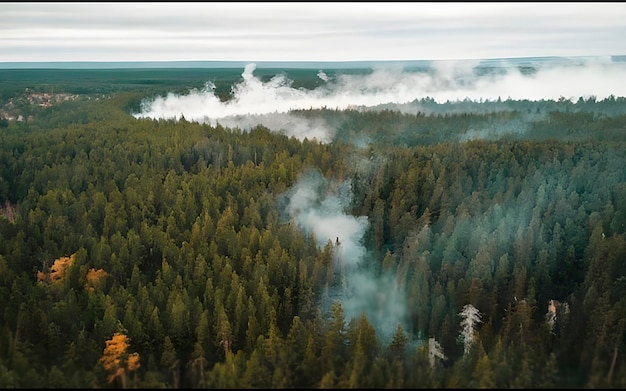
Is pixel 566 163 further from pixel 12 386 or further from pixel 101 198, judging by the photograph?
pixel 12 386

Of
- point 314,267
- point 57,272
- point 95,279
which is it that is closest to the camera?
point 95,279

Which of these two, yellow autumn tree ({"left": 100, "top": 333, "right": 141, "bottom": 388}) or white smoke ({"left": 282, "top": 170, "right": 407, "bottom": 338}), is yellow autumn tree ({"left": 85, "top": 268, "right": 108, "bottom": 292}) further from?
white smoke ({"left": 282, "top": 170, "right": 407, "bottom": 338})

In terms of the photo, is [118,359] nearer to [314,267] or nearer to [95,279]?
[95,279]

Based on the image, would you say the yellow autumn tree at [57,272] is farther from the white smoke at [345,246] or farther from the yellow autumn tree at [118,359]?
the white smoke at [345,246]

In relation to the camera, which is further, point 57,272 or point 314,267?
point 314,267

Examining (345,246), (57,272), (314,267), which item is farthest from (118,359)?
(345,246)

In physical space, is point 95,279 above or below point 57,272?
above
